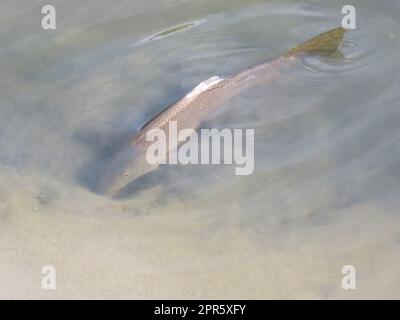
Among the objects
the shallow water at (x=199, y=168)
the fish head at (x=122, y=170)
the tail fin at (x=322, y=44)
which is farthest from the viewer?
the tail fin at (x=322, y=44)

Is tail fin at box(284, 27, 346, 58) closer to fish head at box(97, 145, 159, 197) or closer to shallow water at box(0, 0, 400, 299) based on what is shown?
shallow water at box(0, 0, 400, 299)

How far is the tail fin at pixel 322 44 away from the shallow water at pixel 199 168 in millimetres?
112

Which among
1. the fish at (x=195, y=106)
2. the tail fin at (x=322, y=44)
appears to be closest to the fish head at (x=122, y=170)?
the fish at (x=195, y=106)

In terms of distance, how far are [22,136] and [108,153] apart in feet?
2.37

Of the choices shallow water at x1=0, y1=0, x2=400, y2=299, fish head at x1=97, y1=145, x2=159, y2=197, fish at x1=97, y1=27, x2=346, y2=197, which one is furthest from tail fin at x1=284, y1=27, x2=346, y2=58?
fish head at x1=97, y1=145, x2=159, y2=197

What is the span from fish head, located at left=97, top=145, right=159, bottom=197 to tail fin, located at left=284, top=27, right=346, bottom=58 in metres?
1.65

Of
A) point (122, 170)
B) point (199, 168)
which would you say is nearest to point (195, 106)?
point (199, 168)

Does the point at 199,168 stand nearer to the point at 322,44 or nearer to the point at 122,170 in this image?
the point at 122,170

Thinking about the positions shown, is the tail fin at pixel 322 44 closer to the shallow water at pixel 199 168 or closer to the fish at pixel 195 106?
the fish at pixel 195 106

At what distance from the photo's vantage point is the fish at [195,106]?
4703 mm

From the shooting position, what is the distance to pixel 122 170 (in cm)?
470

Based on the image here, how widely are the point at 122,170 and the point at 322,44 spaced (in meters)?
2.13

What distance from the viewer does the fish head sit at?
4.66m
